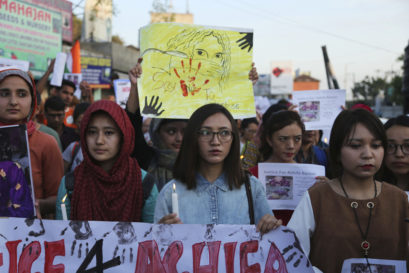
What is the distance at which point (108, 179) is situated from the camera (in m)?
2.30

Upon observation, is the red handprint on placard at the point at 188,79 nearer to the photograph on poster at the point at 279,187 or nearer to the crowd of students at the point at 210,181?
the crowd of students at the point at 210,181

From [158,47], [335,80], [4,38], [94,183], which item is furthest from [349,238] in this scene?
[4,38]

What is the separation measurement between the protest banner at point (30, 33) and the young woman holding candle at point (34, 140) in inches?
390

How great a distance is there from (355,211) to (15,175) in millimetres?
1708

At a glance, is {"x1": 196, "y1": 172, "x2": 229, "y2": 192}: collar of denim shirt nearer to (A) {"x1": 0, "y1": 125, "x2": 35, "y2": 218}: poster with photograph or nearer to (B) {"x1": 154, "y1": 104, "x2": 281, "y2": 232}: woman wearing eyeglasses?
(B) {"x1": 154, "y1": 104, "x2": 281, "y2": 232}: woman wearing eyeglasses

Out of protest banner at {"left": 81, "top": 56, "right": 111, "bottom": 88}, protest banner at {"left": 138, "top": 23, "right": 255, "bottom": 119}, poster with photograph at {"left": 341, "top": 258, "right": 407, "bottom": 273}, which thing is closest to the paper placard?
protest banner at {"left": 138, "top": 23, "right": 255, "bottom": 119}

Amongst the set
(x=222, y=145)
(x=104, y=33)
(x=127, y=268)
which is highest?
(x=104, y=33)

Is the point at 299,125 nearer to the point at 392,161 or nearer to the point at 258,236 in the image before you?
the point at 392,161

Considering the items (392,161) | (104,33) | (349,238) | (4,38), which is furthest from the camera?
(104,33)

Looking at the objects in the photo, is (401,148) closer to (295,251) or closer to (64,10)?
(295,251)

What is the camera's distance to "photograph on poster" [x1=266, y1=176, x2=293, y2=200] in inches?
109

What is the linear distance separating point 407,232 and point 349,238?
0.27 m

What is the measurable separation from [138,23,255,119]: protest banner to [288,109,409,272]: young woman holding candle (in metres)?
1.13

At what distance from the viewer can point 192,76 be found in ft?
10.0
